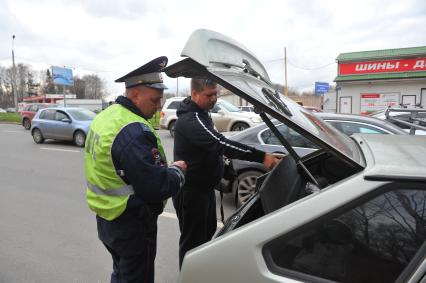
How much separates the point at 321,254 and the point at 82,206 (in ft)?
15.0

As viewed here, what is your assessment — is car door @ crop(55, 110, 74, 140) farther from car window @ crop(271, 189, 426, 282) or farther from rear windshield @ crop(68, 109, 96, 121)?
car window @ crop(271, 189, 426, 282)

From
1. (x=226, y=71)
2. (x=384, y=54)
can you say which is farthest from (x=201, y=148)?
(x=384, y=54)

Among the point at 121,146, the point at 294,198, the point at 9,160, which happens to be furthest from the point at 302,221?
the point at 9,160

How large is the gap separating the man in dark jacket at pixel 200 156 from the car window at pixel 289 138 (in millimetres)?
1980

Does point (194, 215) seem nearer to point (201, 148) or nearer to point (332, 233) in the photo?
point (201, 148)

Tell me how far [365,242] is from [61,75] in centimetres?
4068

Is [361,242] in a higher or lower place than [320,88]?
lower

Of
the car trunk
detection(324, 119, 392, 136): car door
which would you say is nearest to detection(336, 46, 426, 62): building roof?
detection(324, 119, 392, 136): car door

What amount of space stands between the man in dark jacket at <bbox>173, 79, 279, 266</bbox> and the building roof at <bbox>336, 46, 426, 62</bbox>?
1002 inches

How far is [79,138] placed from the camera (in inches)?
464

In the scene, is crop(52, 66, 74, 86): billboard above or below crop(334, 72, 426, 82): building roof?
above

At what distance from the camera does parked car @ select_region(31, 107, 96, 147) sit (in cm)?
1180

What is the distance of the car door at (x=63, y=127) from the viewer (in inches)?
469

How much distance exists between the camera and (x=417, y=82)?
23172 mm
